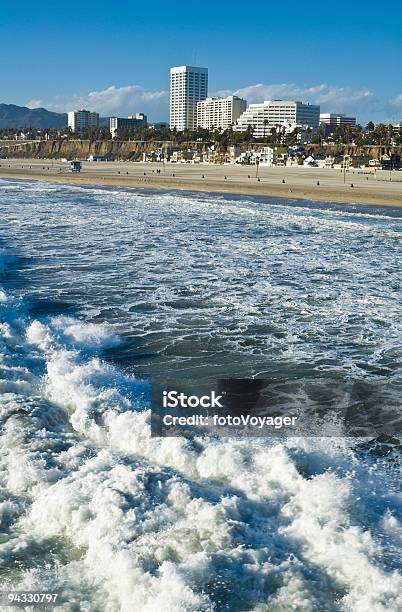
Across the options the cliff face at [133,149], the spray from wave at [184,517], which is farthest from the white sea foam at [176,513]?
the cliff face at [133,149]

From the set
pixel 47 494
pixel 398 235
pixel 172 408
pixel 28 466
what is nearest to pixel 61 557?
pixel 47 494

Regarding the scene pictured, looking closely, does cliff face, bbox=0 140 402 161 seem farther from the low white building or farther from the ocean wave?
the ocean wave

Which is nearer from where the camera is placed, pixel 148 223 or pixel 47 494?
→ pixel 47 494

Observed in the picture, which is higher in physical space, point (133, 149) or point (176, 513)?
point (133, 149)

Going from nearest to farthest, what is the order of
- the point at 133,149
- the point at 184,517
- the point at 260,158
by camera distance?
the point at 184,517
the point at 260,158
the point at 133,149

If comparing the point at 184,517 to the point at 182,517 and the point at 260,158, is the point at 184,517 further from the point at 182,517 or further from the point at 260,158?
the point at 260,158

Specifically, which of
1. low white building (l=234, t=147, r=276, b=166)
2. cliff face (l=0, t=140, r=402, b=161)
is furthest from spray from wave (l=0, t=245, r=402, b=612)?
cliff face (l=0, t=140, r=402, b=161)

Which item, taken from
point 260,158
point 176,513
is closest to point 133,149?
point 260,158

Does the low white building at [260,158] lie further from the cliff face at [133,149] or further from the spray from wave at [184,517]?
the spray from wave at [184,517]

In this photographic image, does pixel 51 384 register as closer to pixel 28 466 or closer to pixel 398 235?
pixel 28 466

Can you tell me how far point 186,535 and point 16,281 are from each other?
1170 centimetres

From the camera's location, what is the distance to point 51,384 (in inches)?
328

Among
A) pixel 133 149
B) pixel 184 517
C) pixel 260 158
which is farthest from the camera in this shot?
pixel 133 149

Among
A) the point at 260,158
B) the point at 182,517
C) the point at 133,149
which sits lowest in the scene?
the point at 182,517
